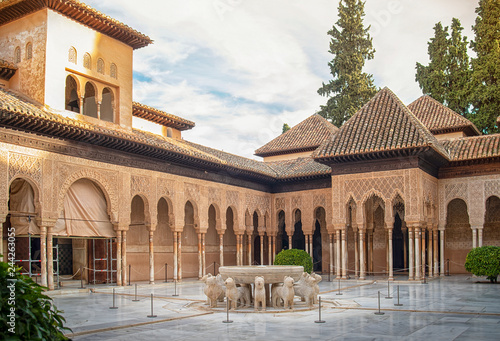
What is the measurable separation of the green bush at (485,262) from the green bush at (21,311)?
17880 millimetres

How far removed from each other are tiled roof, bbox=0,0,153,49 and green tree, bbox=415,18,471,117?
19.2 metres

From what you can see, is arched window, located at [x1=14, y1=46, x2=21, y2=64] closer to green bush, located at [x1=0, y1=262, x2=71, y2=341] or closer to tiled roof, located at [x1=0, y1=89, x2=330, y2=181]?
tiled roof, located at [x1=0, y1=89, x2=330, y2=181]

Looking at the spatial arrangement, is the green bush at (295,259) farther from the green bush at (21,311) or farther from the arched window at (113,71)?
the green bush at (21,311)

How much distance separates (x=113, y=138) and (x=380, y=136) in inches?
425

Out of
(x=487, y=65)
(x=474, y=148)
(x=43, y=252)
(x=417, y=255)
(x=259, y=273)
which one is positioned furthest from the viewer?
(x=487, y=65)

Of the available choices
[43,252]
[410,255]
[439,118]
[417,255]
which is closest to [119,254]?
[43,252]

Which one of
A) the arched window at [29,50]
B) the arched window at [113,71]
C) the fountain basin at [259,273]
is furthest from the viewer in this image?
the arched window at [113,71]

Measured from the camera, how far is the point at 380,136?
71.8 feet

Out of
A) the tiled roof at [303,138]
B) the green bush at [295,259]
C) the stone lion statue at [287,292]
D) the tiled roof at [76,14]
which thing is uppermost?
the tiled roof at [76,14]

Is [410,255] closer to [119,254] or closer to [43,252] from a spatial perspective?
[119,254]

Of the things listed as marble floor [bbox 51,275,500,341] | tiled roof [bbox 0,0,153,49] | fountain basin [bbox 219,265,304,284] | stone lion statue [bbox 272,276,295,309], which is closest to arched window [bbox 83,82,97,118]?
tiled roof [bbox 0,0,153,49]

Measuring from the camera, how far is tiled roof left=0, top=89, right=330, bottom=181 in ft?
48.9

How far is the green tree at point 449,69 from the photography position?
31312mm

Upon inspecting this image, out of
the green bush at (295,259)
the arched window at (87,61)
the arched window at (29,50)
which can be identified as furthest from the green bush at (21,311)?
the green bush at (295,259)
